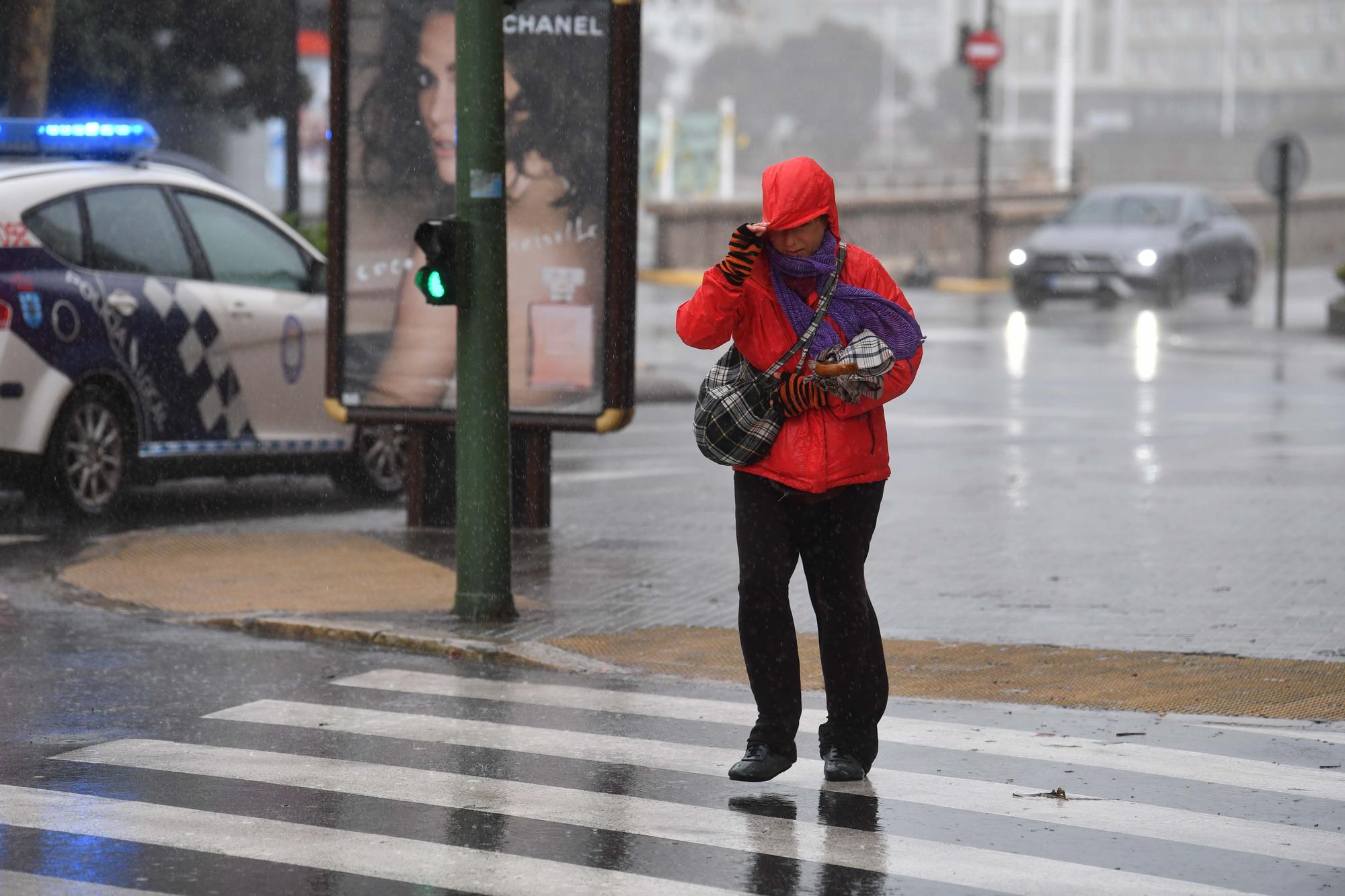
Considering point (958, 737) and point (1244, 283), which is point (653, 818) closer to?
point (958, 737)

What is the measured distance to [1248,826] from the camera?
18.8ft

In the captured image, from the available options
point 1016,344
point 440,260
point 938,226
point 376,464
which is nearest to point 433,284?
point 440,260

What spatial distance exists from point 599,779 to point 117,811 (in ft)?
4.24

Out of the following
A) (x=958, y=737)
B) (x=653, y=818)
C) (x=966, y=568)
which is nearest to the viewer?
(x=653, y=818)

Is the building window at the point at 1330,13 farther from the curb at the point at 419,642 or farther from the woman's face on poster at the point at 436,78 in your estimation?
the curb at the point at 419,642

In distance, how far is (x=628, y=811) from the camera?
585cm

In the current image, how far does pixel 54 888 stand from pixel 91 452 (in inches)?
255

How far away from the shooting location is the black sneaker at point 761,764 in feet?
20.1

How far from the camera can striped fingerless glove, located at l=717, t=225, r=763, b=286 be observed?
5.89 meters

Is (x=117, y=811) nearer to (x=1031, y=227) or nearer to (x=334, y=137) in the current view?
(x=334, y=137)

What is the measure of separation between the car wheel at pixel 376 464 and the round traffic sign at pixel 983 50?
2977 centimetres

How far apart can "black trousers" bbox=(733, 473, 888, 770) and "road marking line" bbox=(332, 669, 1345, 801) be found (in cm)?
56

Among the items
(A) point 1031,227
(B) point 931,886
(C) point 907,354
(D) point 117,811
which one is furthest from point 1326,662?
(A) point 1031,227

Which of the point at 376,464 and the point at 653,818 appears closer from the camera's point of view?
the point at 653,818
